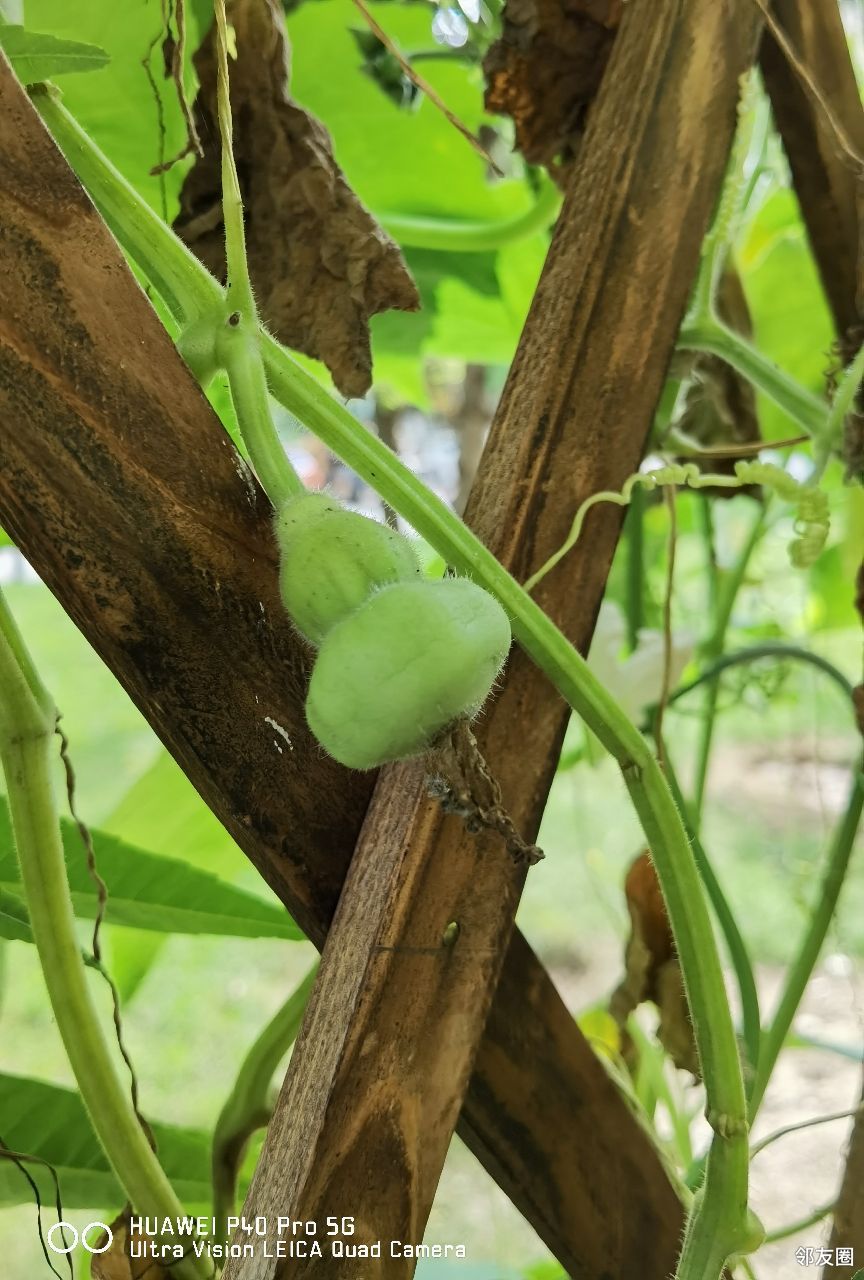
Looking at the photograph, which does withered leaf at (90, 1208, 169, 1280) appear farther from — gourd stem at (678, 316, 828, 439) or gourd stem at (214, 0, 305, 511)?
gourd stem at (678, 316, 828, 439)

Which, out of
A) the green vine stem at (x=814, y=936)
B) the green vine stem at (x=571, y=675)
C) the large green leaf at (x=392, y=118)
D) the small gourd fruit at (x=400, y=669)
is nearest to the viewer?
the small gourd fruit at (x=400, y=669)

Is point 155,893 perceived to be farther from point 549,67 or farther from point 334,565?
point 549,67

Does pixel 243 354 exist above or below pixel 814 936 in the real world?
above

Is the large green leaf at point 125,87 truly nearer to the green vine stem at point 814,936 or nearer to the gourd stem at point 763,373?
the gourd stem at point 763,373

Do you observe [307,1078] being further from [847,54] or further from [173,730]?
[847,54]

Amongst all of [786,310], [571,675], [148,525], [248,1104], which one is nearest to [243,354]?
[148,525]

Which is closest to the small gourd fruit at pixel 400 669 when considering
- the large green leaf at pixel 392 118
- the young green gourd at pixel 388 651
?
the young green gourd at pixel 388 651
